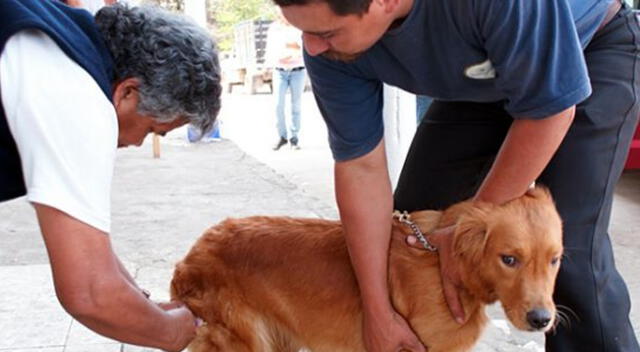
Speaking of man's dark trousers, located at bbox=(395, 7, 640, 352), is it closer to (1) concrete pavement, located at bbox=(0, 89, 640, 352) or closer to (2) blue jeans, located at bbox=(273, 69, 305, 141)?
(1) concrete pavement, located at bbox=(0, 89, 640, 352)

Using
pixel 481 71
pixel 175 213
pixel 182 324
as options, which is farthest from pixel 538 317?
pixel 175 213

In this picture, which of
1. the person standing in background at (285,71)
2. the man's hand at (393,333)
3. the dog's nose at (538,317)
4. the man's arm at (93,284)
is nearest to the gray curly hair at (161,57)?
the man's arm at (93,284)

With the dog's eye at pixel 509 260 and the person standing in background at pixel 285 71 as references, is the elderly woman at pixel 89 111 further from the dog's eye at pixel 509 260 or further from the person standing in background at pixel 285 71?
the person standing in background at pixel 285 71

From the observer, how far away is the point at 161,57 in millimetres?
1635

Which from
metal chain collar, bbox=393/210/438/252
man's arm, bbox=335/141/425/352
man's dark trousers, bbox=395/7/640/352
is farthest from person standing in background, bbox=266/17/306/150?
man's dark trousers, bbox=395/7/640/352

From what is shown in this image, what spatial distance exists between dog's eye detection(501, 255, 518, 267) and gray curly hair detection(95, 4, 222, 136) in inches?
37.1

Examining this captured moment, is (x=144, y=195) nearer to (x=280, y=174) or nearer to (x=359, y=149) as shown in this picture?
(x=280, y=174)

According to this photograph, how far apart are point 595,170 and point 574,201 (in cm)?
11

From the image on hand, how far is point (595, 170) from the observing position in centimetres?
186

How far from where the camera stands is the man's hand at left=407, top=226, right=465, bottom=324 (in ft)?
6.70

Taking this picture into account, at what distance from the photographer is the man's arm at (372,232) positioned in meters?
2.09

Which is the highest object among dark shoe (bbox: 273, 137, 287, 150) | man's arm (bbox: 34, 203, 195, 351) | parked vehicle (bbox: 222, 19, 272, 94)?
man's arm (bbox: 34, 203, 195, 351)

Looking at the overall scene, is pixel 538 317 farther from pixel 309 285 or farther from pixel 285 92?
pixel 285 92

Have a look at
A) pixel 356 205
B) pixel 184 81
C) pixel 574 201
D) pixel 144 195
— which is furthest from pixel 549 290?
pixel 144 195
